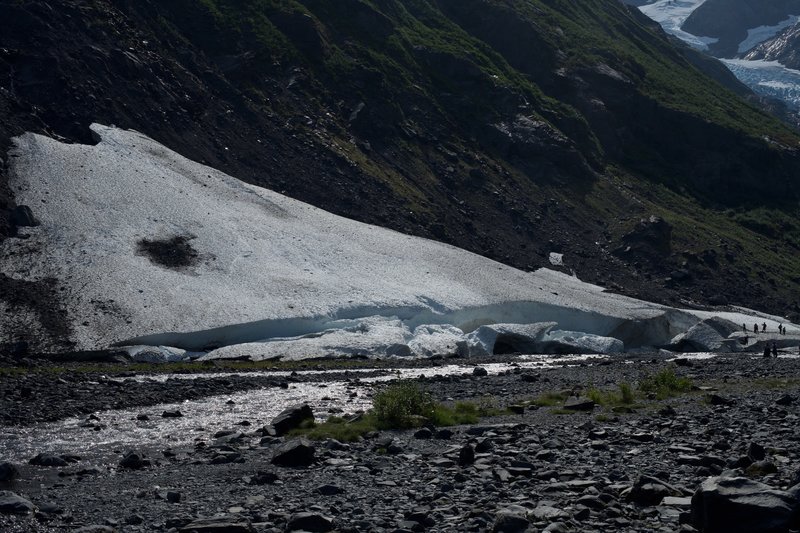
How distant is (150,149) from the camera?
88.9 m

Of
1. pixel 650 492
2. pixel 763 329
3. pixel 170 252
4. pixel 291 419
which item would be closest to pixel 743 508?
pixel 650 492

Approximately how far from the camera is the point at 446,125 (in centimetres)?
13525

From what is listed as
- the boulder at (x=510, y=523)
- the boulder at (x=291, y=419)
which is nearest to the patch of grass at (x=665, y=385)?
the boulder at (x=291, y=419)

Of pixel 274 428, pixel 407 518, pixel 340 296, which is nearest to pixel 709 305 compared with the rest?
pixel 340 296

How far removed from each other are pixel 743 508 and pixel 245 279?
192ft

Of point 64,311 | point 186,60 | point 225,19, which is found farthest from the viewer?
point 225,19

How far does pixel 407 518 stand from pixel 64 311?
156 ft

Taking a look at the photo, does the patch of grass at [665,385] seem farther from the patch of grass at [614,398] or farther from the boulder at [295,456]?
the boulder at [295,456]

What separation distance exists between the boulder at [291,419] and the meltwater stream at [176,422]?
1823 millimetres

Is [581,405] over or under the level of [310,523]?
under

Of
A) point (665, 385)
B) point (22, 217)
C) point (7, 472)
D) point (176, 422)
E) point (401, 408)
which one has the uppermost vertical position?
point (22, 217)

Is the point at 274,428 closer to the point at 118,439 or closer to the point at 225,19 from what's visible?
the point at 118,439

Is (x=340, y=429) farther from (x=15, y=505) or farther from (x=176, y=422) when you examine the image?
(x=15, y=505)

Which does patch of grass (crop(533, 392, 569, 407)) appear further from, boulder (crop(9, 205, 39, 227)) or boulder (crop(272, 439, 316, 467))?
boulder (crop(9, 205, 39, 227))
